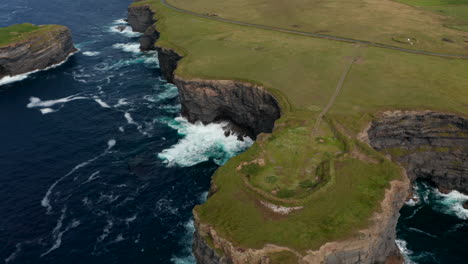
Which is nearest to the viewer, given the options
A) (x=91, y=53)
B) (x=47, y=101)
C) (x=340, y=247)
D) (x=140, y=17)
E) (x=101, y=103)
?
(x=340, y=247)

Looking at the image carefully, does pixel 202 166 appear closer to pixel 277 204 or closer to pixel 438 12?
pixel 277 204

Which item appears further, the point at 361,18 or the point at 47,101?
the point at 361,18

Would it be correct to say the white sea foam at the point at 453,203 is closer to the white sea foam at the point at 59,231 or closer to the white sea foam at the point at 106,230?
the white sea foam at the point at 106,230

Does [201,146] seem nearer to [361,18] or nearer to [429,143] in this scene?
[429,143]

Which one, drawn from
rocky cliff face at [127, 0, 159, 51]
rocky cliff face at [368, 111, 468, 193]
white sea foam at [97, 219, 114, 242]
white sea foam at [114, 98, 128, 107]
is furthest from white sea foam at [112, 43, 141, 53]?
rocky cliff face at [368, 111, 468, 193]

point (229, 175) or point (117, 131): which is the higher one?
point (229, 175)

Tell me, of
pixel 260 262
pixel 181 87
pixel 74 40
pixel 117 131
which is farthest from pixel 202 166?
pixel 74 40

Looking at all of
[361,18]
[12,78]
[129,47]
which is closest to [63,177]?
[12,78]
